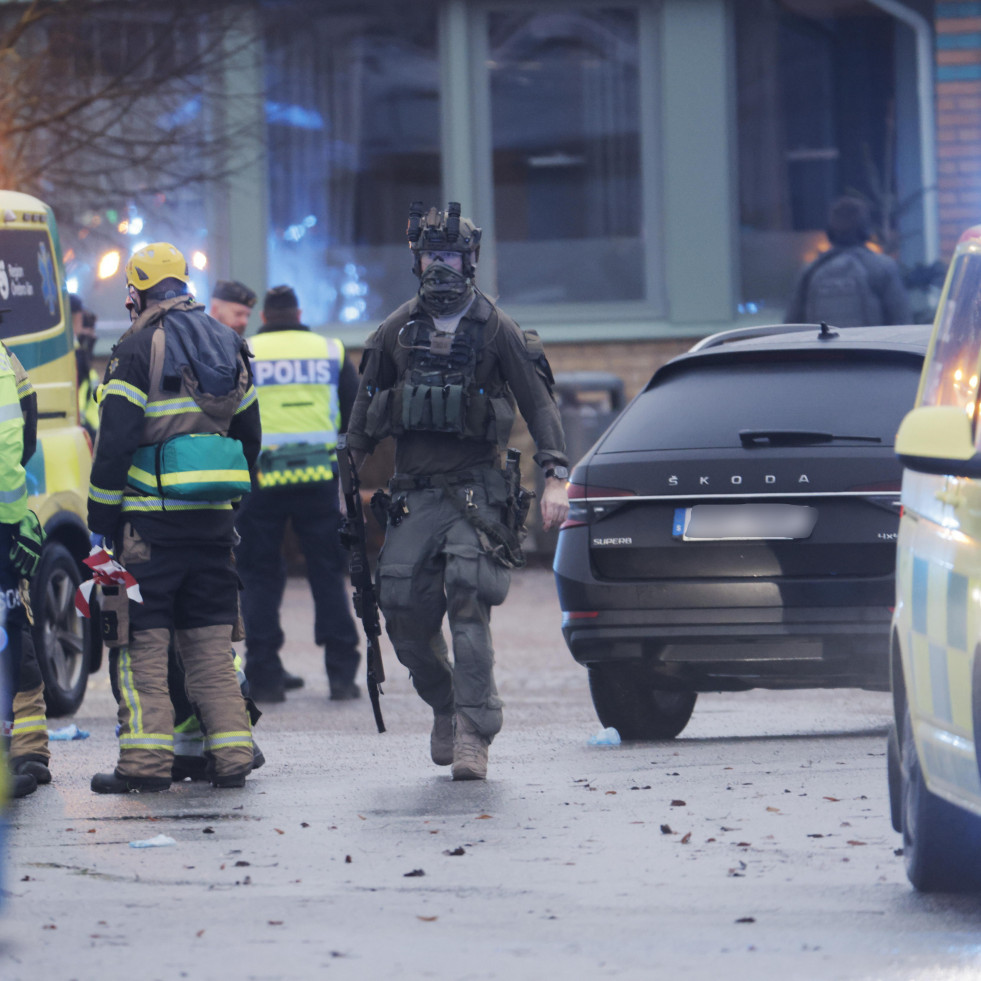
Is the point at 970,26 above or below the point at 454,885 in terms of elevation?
above

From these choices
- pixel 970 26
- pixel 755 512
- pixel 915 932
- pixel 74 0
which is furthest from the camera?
pixel 970 26

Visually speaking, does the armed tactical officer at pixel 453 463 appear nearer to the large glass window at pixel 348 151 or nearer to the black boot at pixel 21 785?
the black boot at pixel 21 785

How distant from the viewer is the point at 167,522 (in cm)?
730

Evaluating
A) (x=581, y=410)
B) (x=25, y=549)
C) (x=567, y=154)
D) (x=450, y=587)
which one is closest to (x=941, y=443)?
(x=450, y=587)

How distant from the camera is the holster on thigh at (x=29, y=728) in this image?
25.2 feet

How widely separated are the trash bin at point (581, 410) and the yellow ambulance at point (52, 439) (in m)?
7.13

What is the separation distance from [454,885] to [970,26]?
46.0 ft

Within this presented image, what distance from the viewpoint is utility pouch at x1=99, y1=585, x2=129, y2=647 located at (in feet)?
23.7

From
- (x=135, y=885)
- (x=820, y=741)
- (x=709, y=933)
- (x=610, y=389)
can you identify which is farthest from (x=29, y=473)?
(x=610, y=389)

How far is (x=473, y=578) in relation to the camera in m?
7.25

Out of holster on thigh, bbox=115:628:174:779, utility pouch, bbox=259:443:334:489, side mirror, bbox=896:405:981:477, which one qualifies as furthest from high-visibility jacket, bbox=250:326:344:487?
side mirror, bbox=896:405:981:477

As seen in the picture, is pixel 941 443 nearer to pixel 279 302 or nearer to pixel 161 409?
pixel 161 409

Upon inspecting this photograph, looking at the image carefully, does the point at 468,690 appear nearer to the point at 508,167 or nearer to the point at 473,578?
the point at 473,578

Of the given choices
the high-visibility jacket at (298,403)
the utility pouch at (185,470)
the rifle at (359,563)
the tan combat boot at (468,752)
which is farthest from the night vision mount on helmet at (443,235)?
the high-visibility jacket at (298,403)
